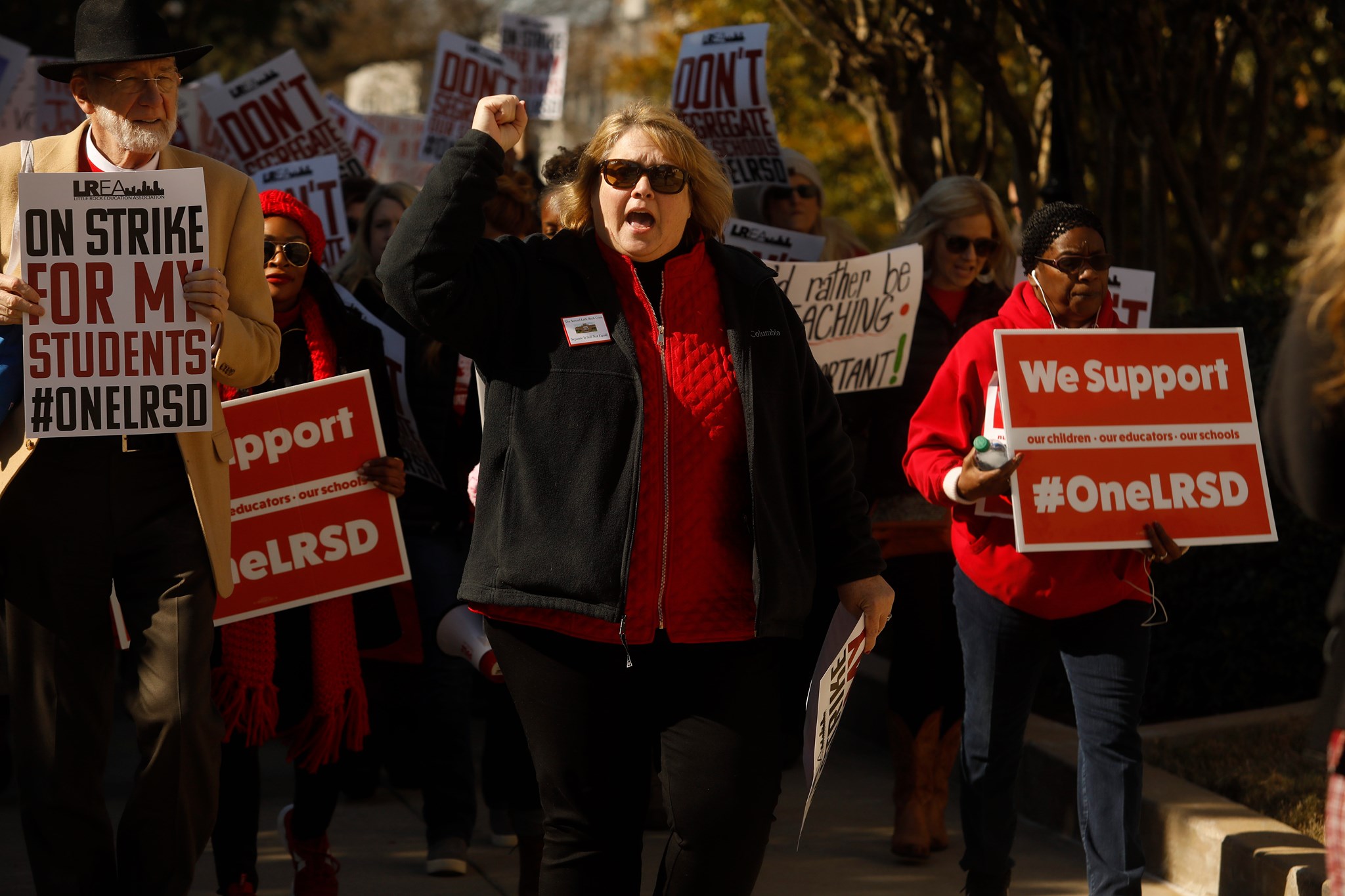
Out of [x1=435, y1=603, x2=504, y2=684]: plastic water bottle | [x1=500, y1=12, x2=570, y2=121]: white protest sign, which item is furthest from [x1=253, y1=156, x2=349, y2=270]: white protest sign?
[x1=500, y1=12, x2=570, y2=121]: white protest sign

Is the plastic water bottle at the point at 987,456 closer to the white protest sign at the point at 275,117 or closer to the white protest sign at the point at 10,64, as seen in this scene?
the white protest sign at the point at 275,117

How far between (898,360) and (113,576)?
297 cm

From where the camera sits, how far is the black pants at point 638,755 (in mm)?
Answer: 3254

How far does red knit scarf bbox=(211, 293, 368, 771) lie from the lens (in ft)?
14.8

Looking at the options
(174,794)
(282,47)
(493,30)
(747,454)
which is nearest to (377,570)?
(174,794)

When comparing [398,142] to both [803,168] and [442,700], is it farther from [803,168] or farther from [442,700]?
[442,700]

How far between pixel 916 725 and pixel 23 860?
9.46 ft

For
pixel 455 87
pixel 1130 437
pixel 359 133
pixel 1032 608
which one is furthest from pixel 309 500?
pixel 359 133

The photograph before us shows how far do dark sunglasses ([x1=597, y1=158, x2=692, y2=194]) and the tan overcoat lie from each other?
1039 mm

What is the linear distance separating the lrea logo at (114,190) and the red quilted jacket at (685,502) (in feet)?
3.86

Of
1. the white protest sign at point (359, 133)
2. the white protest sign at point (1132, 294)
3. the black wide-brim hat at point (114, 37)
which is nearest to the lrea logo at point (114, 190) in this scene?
the black wide-brim hat at point (114, 37)

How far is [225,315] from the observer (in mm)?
3809

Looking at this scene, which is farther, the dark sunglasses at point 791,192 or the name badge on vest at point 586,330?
the dark sunglasses at point 791,192

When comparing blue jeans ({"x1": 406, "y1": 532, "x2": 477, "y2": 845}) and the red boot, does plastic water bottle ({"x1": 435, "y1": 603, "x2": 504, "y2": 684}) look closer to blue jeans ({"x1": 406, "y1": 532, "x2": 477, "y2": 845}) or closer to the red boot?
blue jeans ({"x1": 406, "y1": 532, "x2": 477, "y2": 845})
